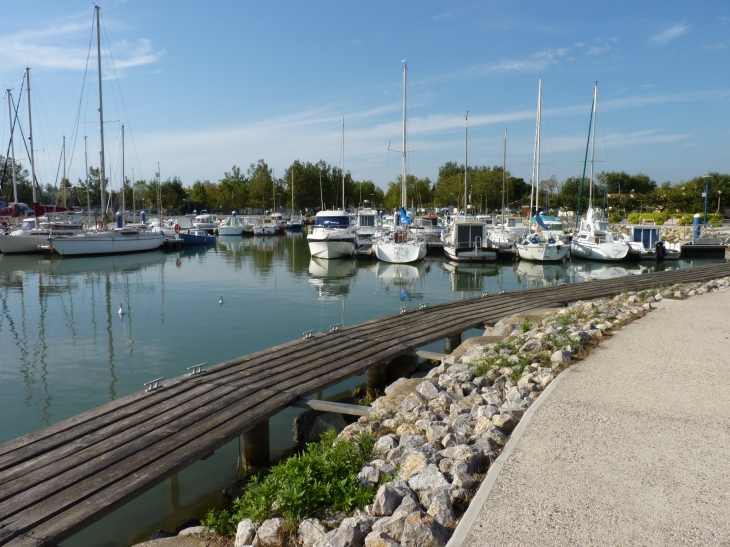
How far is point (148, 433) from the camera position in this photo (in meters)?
6.95

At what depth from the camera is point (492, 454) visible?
582cm

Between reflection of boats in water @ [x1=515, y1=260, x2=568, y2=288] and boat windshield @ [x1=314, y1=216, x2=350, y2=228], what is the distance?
12384mm

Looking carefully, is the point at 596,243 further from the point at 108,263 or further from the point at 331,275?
the point at 108,263

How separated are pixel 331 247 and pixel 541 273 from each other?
13.7m

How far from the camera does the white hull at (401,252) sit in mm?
37344

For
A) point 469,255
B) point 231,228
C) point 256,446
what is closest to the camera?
point 256,446

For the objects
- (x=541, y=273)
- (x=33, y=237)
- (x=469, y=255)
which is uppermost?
(x=33, y=237)

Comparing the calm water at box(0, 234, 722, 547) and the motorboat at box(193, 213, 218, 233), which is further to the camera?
the motorboat at box(193, 213, 218, 233)

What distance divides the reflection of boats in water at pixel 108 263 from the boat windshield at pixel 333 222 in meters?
11.1

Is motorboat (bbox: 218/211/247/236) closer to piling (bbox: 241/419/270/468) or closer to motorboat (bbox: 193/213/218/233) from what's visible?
motorboat (bbox: 193/213/218/233)

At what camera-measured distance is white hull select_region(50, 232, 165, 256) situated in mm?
40875

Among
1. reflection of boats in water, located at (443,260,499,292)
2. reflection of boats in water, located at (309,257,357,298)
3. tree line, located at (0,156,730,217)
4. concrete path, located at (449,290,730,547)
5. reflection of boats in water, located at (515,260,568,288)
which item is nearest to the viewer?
concrete path, located at (449,290,730,547)

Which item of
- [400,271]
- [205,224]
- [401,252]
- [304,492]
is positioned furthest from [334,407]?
[205,224]

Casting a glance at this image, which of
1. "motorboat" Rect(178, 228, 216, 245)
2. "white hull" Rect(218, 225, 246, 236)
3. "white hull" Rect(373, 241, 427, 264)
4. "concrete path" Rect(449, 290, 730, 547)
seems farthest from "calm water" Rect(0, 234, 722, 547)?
"white hull" Rect(218, 225, 246, 236)
